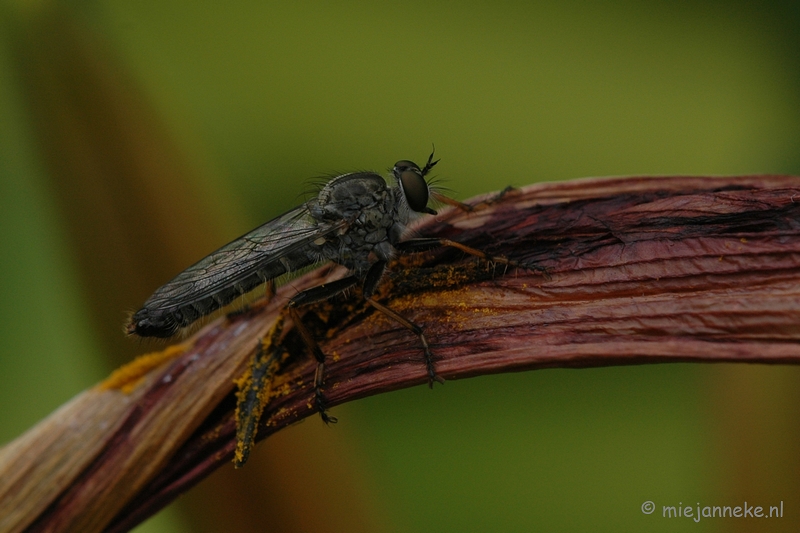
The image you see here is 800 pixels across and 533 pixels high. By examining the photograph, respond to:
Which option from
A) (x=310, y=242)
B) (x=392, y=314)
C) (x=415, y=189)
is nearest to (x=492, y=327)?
(x=392, y=314)

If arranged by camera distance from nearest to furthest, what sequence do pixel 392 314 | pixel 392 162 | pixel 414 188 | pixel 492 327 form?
1. pixel 492 327
2. pixel 392 314
3. pixel 414 188
4. pixel 392 162

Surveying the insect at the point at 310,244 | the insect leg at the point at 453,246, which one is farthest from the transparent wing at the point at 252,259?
the insect leg at the point at 453,246

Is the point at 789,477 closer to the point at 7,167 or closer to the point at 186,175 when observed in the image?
the point at 186,175

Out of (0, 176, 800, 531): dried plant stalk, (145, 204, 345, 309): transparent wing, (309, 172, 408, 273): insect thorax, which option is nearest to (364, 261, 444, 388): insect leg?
(0, 176, 800, 531): dried plant stalk

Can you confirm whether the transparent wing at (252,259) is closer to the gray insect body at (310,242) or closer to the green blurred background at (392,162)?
the gray insect body at (310,242)

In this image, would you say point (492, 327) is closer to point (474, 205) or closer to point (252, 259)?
point (474, 205)
